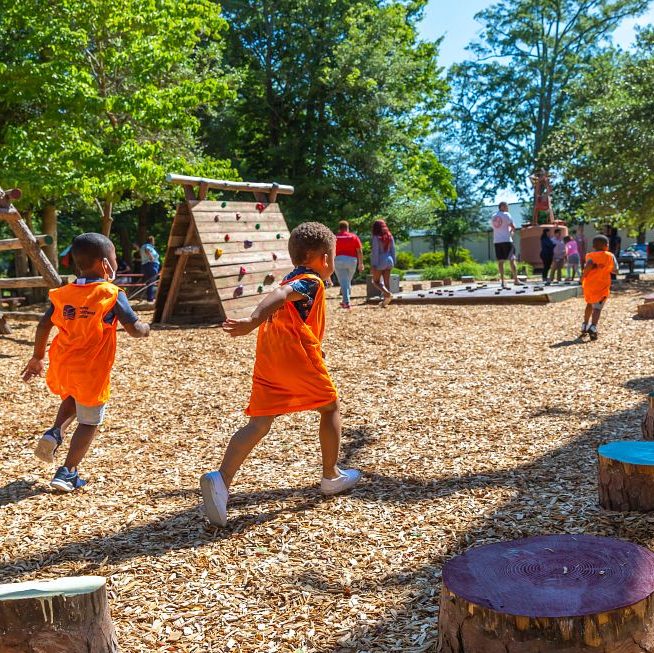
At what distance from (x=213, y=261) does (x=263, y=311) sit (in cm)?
717

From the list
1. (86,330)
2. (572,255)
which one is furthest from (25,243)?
(572,255)

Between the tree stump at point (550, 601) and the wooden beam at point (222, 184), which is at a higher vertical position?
the wooden beam at point (222, 184)

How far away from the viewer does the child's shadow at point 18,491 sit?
4325 millimetres

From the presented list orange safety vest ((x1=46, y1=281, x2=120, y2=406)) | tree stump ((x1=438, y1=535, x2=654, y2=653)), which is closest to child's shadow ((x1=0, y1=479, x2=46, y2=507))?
orange safety vest ((x1=46, y1=281, x2=120, y2=406))

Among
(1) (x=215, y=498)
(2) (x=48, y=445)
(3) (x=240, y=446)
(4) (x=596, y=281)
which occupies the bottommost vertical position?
(1) (x=215, y=498)

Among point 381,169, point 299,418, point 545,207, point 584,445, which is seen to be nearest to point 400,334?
point 299,418

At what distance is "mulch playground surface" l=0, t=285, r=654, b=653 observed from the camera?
2949 millimetres

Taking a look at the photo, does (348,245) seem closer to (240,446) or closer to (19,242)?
(19,242)

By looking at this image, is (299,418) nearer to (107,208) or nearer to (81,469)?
(81,469)

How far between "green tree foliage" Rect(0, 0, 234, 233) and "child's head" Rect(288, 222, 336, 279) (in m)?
11.4

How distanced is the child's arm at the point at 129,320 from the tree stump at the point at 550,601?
7.76ft

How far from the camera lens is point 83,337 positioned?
4.25 meters

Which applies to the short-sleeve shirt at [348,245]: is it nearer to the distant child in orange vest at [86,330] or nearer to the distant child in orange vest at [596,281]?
the distant child in orange vest at [596,281]

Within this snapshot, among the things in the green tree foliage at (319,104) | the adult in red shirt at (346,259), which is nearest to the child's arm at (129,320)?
the adult in red shirt at (346,259)
